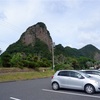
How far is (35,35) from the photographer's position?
3915 inches

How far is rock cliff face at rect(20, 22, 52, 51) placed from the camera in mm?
96562

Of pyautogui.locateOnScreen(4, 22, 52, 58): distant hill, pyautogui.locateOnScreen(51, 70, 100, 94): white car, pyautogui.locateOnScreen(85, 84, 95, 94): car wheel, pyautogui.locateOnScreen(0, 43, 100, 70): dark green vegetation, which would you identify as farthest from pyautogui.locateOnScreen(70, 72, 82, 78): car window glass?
pyautogui.locateOnScreen(4, 22, 52, 58): distant hill

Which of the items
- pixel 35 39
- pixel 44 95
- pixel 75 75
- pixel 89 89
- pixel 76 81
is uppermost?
pixel 35 39

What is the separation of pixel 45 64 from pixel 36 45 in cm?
4325

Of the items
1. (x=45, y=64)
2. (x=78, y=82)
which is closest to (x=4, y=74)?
(x=78, y=82)

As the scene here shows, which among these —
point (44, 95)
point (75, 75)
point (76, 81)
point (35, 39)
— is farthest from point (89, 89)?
point (35, 39)

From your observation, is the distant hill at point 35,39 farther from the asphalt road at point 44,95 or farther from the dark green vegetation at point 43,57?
the asphalt road at point 44,95

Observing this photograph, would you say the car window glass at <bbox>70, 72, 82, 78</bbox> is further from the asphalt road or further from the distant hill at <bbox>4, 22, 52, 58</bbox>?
the distant hill at <bbox>4, 22, 52, 58</bbox>

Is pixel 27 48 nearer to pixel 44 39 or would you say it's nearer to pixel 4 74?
pixel 44 39

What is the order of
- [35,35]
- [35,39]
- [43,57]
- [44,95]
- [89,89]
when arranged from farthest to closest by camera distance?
[35,35] < [35,39] < [43,57] < [89,89] < [44,95]

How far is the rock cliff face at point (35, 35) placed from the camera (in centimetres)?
9656

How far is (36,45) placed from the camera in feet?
297

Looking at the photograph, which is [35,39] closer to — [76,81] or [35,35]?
[35,35]

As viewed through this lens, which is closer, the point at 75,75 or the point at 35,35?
the point at 75,75
